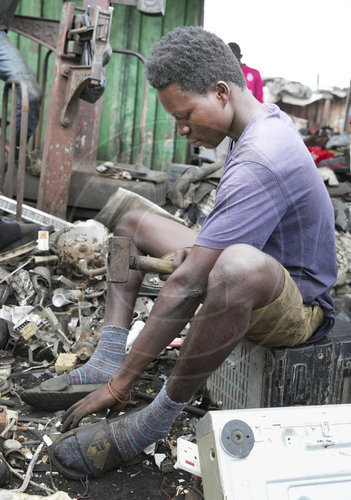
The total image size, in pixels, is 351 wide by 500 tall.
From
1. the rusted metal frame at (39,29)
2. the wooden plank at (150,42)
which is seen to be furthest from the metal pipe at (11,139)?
the wooden plank at (150,42)

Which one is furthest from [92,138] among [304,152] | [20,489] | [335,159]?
[20,489]

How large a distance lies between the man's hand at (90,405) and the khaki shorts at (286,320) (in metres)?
0.53

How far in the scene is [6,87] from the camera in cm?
407

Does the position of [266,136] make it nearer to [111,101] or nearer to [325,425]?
[325,425]

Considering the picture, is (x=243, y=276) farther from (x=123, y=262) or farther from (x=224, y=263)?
(x=123, y=262)

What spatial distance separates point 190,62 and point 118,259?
716mm

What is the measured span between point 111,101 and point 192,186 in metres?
1.82

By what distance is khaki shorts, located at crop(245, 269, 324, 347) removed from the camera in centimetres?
182

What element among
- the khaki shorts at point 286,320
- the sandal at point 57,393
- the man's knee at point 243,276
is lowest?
the sandal at point 57,393

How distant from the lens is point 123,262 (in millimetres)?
2002

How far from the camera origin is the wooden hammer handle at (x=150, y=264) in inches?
80.1

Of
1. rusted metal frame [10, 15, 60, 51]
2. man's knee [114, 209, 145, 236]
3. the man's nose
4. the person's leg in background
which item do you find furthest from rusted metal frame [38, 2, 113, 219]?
the man's nose

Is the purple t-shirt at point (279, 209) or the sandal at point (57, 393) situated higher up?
the purple t-shirt at point (279, 209)

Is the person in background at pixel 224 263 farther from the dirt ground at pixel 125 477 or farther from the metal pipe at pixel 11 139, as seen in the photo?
the metal pipe at pixel 11 139
